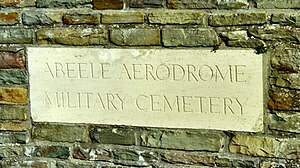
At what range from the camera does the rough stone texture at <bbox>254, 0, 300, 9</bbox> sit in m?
2.73

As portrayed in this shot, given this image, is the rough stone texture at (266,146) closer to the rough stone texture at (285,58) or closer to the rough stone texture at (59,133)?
the rough stone texture at (285,58)

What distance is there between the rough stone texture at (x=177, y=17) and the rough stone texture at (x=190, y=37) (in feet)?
0.15

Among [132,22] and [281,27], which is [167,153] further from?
[281,27]

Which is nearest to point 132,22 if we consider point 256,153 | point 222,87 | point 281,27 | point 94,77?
point 94,77

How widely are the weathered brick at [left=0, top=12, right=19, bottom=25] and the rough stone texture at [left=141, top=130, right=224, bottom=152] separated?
108 cm

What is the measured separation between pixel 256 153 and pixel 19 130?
4.95 ft

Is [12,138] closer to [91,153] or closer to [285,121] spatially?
[91,153]

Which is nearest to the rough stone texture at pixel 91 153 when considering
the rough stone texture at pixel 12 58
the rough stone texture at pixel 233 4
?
the rough stone texture at pixel 12 58

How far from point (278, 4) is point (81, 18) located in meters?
1.17

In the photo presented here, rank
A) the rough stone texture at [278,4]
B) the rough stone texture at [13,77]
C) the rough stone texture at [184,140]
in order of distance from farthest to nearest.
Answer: the rough stone texture at [13,77]
the rough stone texture at [184,140]
the rough stone texture at [278,4]

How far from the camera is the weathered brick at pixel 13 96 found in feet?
10.4

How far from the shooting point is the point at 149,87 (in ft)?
9.72

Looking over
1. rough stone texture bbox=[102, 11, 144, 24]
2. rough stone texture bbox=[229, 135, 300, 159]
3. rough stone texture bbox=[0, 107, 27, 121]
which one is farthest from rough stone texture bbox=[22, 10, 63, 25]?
rough stone texture bbox=[229, 135, 300, 159]

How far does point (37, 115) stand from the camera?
10.4 feet
